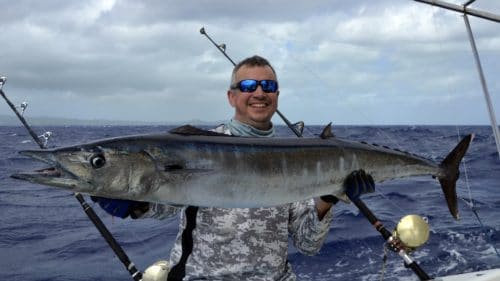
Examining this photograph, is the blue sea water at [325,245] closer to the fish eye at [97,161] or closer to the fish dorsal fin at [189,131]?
the fish dorsal fin at [189,131]

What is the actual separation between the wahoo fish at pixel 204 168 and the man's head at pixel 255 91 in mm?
452

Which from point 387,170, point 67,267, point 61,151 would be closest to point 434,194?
point 67,267

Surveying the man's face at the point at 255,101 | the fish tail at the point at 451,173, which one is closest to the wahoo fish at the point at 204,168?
the man's face at the point at 255,101

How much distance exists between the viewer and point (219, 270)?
10.8 feet

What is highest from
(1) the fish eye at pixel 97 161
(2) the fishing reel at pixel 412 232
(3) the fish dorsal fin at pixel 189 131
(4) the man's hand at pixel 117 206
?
(3) the fish dorsal fin at pixel 189 131

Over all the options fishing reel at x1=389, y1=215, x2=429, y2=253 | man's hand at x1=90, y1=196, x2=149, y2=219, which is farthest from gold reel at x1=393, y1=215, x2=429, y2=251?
man's hand at x1=90, y1=196, x2=149, y2=219

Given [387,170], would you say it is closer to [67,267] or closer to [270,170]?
[270,170]

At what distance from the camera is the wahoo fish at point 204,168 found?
8.29 ft

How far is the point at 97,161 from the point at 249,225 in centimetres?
125

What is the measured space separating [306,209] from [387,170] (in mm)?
647

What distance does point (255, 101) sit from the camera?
137 inches

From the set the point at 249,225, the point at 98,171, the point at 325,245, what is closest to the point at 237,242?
the point at 249,225

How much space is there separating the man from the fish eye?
0.68 m

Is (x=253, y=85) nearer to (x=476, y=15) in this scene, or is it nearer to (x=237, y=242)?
(x=237, y=242)
